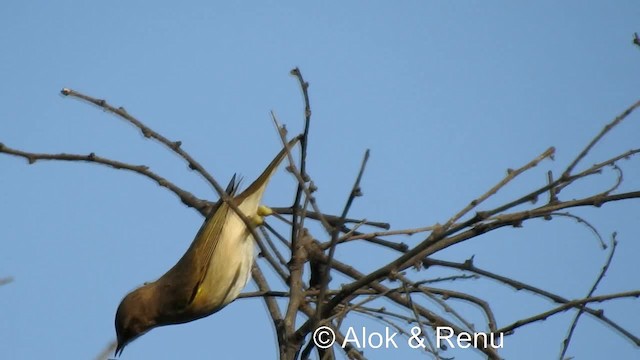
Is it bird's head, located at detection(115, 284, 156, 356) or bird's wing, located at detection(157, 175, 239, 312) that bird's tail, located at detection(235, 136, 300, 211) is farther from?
bird's head, located at detection(115, 284, 156, 356)

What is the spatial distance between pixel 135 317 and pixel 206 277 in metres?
0.52

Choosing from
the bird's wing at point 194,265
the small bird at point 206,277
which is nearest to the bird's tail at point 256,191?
the small bird at point 206,277

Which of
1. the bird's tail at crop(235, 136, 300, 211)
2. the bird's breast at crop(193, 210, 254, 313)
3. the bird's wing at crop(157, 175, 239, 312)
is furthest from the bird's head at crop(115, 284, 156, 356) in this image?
the bird's tail at crop(235, 136, 300, 211)

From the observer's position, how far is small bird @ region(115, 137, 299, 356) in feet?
15.5

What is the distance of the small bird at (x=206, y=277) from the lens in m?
4.74

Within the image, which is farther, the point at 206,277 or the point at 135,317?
the point at 135,317

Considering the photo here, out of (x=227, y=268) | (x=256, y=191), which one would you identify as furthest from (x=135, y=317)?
(x=256, y=191)

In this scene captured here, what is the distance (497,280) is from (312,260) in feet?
2.73

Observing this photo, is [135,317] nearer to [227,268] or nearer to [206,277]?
[206,277]

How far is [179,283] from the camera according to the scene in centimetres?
493

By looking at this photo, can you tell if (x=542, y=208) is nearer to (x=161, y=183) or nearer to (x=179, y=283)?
(x=161, y=183)

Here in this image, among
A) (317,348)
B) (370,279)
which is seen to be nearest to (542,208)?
(370,279)

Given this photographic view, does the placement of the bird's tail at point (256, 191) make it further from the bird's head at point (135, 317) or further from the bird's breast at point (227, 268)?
the bird's head at point (135, 317)

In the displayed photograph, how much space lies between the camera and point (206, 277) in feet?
15.9
